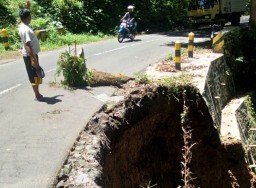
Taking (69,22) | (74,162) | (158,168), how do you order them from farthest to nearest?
(69,22) → (158,168) → (74,162)

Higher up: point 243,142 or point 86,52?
point 86,52

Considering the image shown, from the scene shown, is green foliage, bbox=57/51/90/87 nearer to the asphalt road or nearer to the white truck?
the asphalt road

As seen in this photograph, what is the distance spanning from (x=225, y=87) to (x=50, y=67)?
574 centimetres

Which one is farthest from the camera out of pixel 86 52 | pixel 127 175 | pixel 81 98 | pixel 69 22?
pixel 69 22

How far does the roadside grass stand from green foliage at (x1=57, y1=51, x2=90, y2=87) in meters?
5.72

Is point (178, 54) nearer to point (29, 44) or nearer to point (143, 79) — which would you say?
point (143, 79)

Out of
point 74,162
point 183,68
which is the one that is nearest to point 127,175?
point 74,162

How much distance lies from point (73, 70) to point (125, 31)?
9.87 meters

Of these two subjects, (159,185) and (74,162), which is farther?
(159,185)

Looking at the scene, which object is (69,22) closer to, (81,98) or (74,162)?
(81,98)

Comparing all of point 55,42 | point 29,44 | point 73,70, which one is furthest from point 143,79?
point 55,42

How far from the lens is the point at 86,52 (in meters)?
15.5

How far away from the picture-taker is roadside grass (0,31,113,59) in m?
16.0

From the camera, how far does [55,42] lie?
1886 centimetres
